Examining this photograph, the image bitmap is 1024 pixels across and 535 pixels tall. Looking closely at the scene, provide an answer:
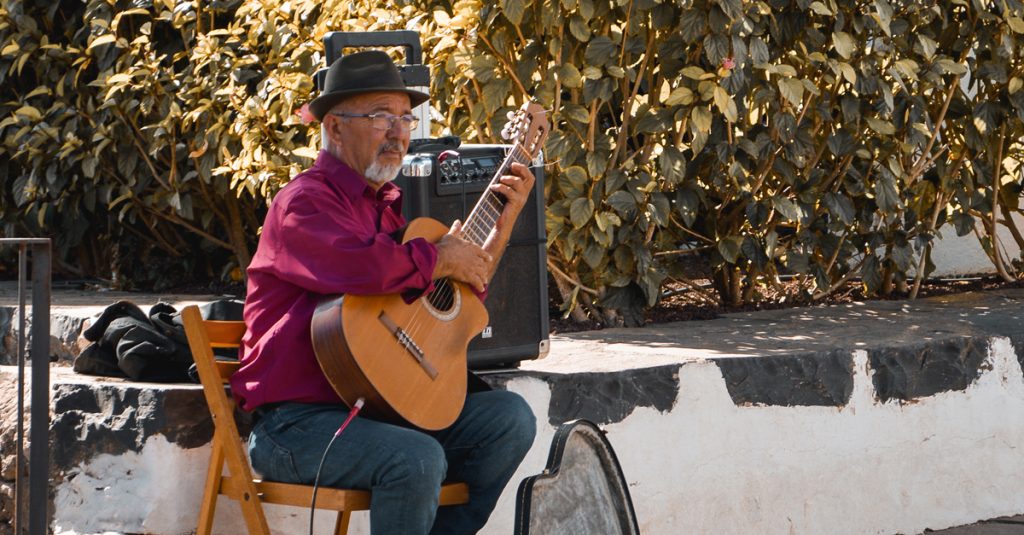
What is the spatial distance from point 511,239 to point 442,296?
787 mm

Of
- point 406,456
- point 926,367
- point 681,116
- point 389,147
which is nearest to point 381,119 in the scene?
point 389,147

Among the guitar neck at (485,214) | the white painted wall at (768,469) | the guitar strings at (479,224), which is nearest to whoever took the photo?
the guitar strings at (479,224)

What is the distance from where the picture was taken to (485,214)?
347 centimetres

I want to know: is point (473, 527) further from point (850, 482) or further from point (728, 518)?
point (850, 482)

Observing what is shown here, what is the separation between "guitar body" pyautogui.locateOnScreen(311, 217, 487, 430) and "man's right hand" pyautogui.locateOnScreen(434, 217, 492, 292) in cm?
4

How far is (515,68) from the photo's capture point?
15.4 ft

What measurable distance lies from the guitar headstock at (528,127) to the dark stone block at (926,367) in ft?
4.48

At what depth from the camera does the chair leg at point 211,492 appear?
3215mm

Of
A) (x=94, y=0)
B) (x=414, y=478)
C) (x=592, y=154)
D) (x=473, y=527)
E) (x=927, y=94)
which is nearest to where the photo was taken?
(x=414, y=478)

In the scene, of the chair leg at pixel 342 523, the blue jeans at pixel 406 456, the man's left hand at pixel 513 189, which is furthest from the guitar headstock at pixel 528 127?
the chair leg at pixel 342 523

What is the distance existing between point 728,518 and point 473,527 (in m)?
1.17

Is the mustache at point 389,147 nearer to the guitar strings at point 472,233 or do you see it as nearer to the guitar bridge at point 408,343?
the guitar strings at point 472,233

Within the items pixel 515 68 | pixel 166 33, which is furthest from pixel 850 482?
pixel 166 33

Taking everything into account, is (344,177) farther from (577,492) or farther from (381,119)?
(577,492)
